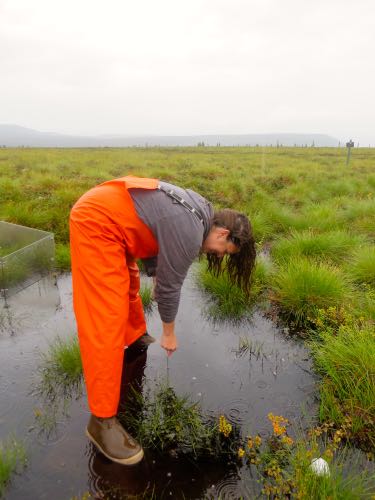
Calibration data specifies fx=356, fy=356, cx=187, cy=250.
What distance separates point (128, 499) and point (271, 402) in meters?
1.21

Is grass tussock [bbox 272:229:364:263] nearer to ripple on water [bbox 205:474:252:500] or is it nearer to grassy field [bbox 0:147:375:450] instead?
grassy field [bbox 0:147:375:450]

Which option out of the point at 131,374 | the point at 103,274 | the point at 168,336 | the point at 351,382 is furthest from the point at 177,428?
the point at 351,382

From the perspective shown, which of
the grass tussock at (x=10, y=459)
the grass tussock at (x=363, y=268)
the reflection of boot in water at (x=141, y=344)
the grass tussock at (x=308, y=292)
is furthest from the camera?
the grass tussock at (x=363, y=268)

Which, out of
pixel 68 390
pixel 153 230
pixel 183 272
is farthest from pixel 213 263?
pixel 68 390

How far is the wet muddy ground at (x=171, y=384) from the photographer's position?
2064mm

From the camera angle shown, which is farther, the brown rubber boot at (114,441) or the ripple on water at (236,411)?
the ripple on water at (236,411)

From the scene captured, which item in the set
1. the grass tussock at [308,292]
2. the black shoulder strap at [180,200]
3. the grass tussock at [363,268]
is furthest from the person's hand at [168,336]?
the grass tussock at [363,268]

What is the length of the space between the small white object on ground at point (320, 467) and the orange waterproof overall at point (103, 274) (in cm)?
119

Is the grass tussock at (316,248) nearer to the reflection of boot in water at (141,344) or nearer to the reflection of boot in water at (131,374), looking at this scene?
the reflection of boot in water at (141,344)

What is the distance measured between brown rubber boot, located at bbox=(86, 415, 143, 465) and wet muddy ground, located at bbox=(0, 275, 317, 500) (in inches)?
2.5

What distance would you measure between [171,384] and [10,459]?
3.87 ft

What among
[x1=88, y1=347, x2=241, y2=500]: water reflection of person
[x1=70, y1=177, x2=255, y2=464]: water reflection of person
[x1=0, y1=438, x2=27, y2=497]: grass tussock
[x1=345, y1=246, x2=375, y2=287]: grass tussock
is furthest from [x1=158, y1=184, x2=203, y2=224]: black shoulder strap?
[x1=345, y1=246, x2=375, y2=287]: grass tussock

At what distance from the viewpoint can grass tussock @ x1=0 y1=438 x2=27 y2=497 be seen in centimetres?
200

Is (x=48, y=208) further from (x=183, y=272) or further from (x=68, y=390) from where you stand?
(x=183, y=272)
